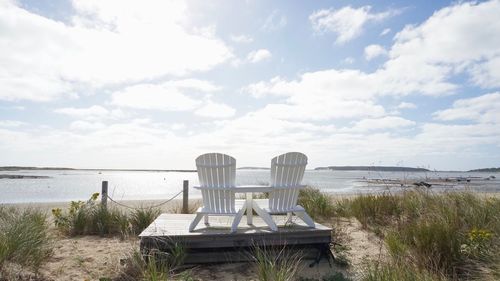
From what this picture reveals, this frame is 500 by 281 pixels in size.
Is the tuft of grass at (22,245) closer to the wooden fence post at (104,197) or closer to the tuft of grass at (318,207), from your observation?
the wooden fence post at (104,197)

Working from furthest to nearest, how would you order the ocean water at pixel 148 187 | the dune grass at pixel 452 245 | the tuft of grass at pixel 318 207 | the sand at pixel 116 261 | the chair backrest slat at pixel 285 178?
1. the ocean water at pixel 148 187
2. the tuft of grass at pixel 318 207
3. the chair backrest slat at pixel 285 178
4. the sand at pixel 116 261
5. the dune grass at pixel 452 245

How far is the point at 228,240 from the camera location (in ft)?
15.0

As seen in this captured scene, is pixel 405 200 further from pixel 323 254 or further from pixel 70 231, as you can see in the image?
pixel 70 231

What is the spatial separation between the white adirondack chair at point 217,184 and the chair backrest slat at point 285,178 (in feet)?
1.69

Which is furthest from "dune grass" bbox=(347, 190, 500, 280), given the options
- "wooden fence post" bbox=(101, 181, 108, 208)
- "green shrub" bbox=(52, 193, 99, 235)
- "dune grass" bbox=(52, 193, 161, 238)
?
"wooden fence post" bbox=(101, 181, 108, 208)

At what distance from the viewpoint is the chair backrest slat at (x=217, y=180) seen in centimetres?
469

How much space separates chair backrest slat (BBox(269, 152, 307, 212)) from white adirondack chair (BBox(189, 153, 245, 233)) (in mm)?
514

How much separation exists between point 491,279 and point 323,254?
2.13 meters

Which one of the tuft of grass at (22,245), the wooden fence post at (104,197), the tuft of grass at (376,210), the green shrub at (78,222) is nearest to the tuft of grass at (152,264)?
the tuft of grass at (22,245)

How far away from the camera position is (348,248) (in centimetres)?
515

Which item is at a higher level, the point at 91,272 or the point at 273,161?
the point at 273,161

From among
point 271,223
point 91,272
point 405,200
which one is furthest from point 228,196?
point 405,200

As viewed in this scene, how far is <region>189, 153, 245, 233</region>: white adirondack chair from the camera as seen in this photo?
185 inches

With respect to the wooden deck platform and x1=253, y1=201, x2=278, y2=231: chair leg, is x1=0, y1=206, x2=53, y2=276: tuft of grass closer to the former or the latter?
the wooden deck platform
